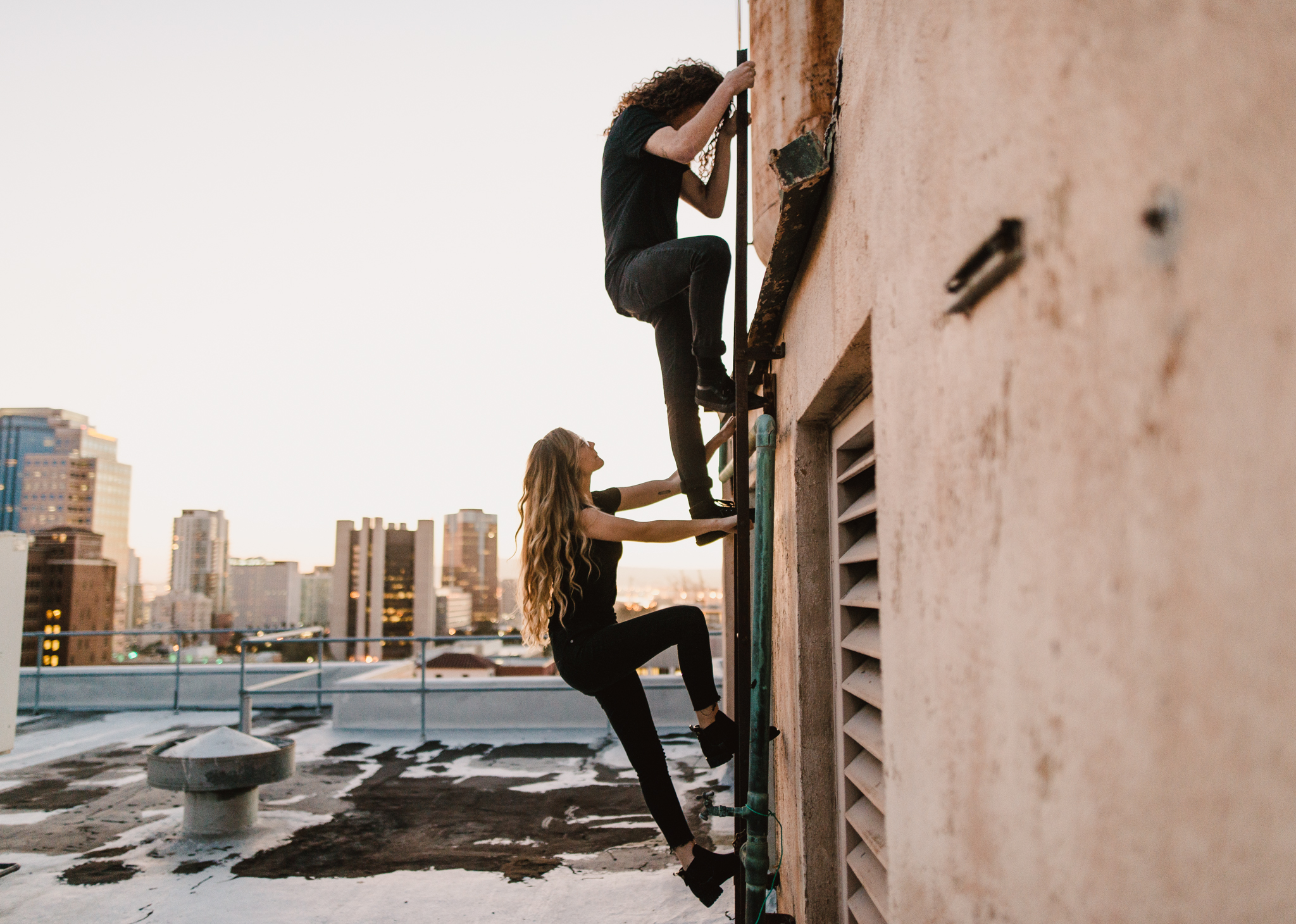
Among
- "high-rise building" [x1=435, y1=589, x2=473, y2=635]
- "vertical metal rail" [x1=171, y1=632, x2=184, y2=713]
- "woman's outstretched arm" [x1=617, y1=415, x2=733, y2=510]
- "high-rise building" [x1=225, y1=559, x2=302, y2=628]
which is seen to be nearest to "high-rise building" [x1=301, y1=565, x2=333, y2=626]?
"high-rise building" [x1=225, y1=559, x2=302, y2=628]

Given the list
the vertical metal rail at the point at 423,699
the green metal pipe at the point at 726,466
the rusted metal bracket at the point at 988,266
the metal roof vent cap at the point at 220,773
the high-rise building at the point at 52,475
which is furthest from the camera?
the high-rise building at the point at 52,475

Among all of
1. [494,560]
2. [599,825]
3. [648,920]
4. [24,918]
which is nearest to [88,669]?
[24,918]

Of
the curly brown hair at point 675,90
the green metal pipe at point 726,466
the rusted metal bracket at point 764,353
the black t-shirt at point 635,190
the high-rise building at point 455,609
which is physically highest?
the curly brown hair at point 675,90

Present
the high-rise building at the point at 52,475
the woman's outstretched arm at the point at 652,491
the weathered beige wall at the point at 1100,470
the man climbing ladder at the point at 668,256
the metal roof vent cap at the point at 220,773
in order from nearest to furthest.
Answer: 1. the weathered beige wall at the point at 1100,470
2. the man climbing ladder at the point at 668,256
3. the woman's outstretched arm at the point at 652,491
4. the metal roof vent cap at the point at 220,773
5. the high-rise building at the point at 52,475

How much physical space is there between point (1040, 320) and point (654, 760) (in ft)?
7.85

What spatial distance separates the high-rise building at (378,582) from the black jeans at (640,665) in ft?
241

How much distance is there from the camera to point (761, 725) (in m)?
2.36

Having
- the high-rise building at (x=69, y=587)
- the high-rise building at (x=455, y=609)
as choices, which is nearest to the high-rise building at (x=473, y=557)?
the high-rise building at (x=455, y=609)

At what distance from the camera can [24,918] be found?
3.64 m

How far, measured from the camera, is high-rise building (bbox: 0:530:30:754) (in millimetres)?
4785

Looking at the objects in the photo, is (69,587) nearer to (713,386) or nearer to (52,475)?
(52,475)

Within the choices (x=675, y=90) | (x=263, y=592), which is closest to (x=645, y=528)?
(x=675, y=90)

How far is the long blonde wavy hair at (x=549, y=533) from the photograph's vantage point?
9.38 feet

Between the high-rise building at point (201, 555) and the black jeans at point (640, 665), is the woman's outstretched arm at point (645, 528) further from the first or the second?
the high-rise building at point (201, 555)
